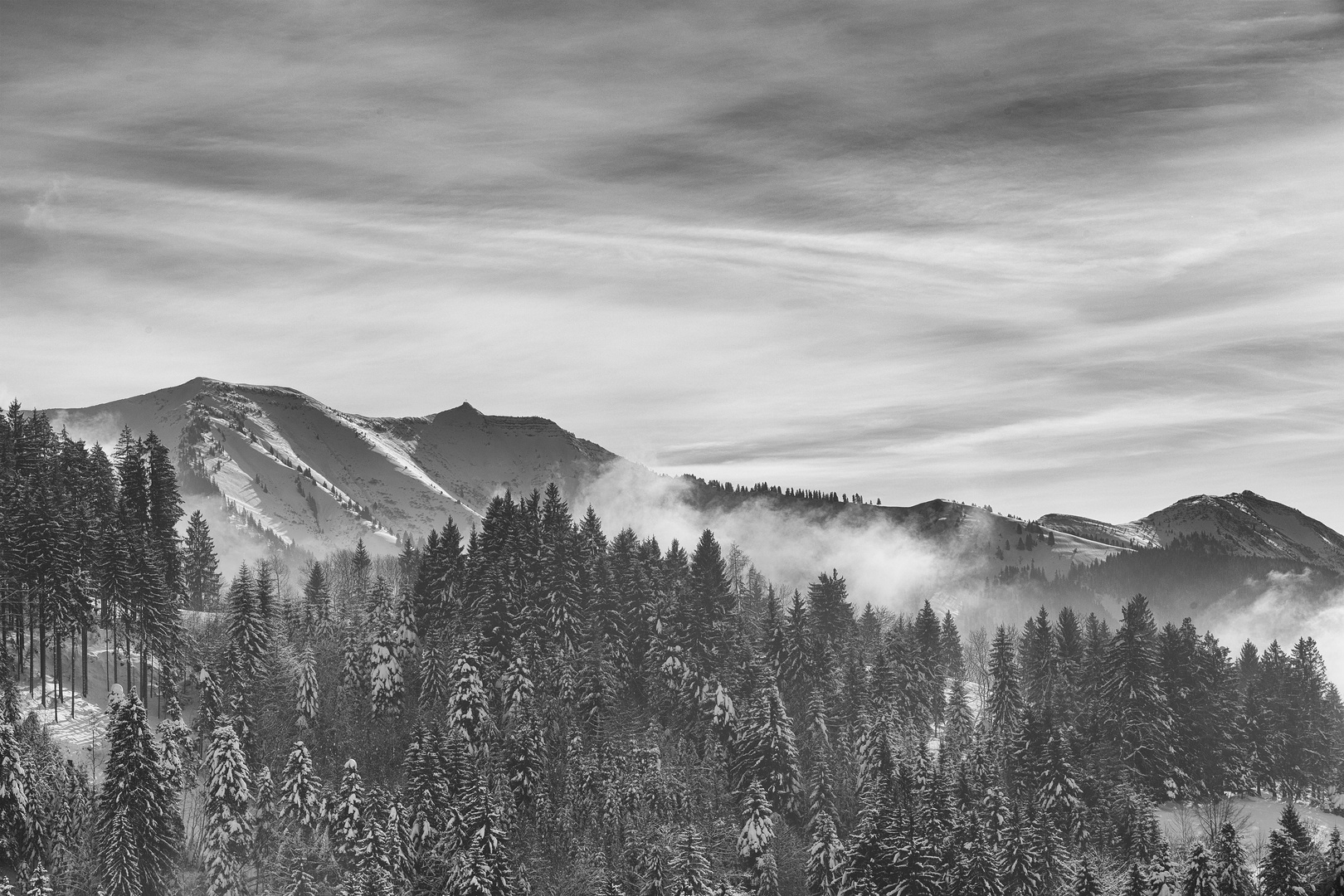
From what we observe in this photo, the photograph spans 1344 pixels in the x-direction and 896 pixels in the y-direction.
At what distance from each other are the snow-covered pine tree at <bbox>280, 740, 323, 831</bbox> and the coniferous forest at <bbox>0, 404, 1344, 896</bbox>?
0.19m

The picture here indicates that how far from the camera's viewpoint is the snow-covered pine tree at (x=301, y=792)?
7556cm

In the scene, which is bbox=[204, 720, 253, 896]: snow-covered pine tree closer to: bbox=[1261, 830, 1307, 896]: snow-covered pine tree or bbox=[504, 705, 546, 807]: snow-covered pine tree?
bbox=[504, 705, 546, 807]: snow-covered pine tree

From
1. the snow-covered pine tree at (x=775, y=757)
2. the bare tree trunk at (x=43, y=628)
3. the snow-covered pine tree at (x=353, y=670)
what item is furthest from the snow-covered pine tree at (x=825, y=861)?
the bare tree trunk at (x=43, y=628)

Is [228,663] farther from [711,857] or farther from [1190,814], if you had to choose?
[1190,814]

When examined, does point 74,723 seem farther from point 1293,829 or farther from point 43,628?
point 1293,829

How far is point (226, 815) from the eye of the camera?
68.6 m

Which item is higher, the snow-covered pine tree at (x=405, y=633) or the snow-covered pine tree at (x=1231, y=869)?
the snow-covered pine tree at (x=405, y=633)

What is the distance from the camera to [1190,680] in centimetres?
11119

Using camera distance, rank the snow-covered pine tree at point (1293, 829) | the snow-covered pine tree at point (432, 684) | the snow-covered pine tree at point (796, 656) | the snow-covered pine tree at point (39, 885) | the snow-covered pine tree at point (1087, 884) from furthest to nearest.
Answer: the snow-covered pine tree at point (796, 656) → the snow-covered pine tree at point (432, 684) → the snow-covered pine tree at point (1293, 829) → the snow-covered pine tree at point (1087, 884) → the snow-covered pine tree at point (39, 885)

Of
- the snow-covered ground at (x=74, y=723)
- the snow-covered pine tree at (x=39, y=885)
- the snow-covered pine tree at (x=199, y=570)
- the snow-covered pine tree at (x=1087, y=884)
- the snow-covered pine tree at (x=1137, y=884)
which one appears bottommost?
the snow-covered pine tree at (x=1087, y=884)

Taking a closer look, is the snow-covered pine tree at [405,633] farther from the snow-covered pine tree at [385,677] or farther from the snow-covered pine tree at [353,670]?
the snow-covered pine tree at [353,670]

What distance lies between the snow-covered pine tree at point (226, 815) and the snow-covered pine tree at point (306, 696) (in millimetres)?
20900

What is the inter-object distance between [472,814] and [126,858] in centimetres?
2035

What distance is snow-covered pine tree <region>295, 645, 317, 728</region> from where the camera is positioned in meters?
91.8
